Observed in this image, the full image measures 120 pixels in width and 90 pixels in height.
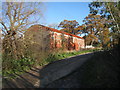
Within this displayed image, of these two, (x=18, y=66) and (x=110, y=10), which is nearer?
(x=18, y=66)

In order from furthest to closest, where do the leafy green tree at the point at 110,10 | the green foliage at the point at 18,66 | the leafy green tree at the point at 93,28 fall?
the leafy green tree at the point at 93,28
the leafy green tree at the point at 110,10
the green foliage at the point at 18,66

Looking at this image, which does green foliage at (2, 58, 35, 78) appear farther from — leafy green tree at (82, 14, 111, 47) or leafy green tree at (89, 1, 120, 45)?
leafy green tree at (82, 14, 111, 47)

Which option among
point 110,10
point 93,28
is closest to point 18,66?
point 110,10

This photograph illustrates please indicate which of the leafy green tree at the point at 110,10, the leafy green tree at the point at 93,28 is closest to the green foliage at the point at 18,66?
the leafy green tree at the point at 110,10

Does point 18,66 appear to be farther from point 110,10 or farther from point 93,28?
point 93,28

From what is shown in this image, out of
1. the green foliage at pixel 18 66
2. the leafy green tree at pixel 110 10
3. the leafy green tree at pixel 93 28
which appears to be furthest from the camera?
the leafy green tree at pixel 93 28

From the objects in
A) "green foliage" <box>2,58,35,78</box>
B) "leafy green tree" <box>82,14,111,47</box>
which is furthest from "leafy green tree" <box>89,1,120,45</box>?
"leafy green tree" <box>82,14,111,47</box>

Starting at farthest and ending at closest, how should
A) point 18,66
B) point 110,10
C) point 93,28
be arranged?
1. point 93,28
2. point 110,10
3. point 18,66

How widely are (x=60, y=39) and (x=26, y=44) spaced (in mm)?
10738

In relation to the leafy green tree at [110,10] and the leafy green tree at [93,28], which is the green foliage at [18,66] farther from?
the leafy green tree at [93,28]

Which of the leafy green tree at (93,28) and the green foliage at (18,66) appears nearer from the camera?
the green foliage at (18,66)

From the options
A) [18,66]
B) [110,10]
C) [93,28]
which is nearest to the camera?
[18,66]

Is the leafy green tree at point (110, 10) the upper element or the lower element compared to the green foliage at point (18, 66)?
upper

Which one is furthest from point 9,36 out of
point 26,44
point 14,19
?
point 14,19
